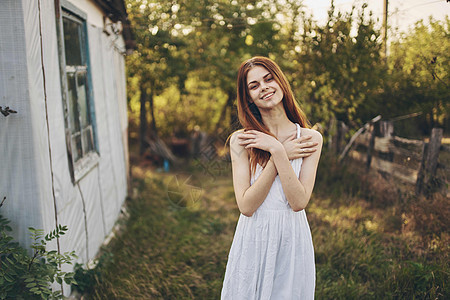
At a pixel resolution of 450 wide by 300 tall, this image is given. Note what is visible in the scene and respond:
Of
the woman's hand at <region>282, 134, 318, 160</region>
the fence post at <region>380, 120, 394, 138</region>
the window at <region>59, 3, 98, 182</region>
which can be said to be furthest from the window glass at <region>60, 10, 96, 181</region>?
the fence post at <region>380, 120, 394, 138</region>

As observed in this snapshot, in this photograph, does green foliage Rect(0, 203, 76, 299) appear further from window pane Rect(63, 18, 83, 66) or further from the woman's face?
window pane Rect(63, 18, 83, 66)

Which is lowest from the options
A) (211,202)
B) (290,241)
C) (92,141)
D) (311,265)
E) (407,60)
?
(211,202)

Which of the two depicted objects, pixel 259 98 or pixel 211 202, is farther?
pixel 211 202

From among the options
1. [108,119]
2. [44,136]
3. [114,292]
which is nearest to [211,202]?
[108,119]

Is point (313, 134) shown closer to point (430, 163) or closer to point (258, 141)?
point (258, 141)

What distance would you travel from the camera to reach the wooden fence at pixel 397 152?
4449 millimetres

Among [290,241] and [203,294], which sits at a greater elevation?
[290,241]

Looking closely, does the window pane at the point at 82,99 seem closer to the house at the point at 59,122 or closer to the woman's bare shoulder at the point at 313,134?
the house at the point at 59,122

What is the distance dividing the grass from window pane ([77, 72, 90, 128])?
4.75 feet

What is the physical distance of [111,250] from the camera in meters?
4.34

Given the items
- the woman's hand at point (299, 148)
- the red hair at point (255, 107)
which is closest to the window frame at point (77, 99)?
the red hair at point (255, 107)

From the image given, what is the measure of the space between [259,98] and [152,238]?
130 inches

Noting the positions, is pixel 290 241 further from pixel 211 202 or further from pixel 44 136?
pixel 211 202

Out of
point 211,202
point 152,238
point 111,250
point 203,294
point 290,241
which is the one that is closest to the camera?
point 290,241
